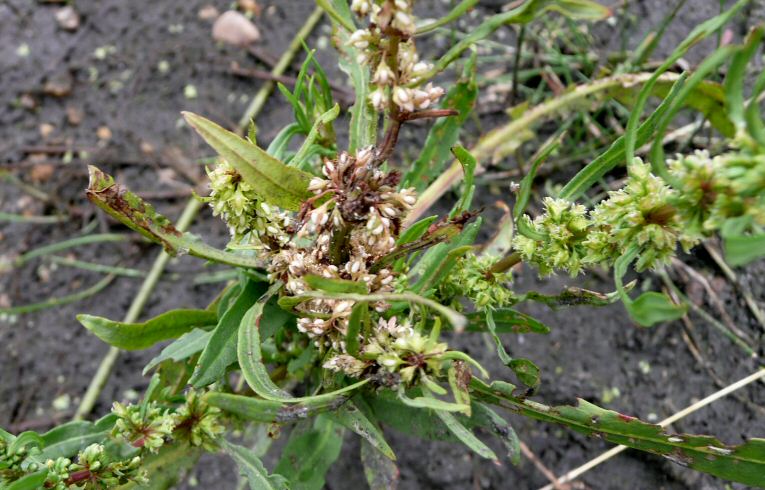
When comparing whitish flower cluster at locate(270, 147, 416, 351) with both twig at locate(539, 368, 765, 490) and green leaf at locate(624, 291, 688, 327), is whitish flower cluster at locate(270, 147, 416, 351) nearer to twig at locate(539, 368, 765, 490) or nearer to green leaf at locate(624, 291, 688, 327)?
green leaf at locate(624, 291, 688, 327)

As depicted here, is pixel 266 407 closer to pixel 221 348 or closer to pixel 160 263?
pixel 221 348

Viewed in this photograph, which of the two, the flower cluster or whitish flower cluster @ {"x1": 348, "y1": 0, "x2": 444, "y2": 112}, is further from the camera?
whitish flower cluster @ {"x1": 348, "y1": 0, "x2": 444, "y2": 112}

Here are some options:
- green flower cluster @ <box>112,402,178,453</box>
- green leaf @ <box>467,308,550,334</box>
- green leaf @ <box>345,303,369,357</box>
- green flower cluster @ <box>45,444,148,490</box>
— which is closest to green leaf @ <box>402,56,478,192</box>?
green leaf @ <box>467,308,550,334</box>

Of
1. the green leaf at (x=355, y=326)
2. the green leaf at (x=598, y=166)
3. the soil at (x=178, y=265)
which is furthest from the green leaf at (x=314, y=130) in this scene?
the soil at (x=178, y=265)

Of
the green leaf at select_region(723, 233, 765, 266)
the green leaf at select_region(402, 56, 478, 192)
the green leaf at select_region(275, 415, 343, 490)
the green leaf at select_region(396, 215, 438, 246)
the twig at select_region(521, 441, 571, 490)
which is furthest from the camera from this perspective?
the twig at select_region(521, 441, 571, 490)

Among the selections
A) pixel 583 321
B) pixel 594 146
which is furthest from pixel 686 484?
pixel 594 146

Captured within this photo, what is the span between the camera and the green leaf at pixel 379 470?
1476mm

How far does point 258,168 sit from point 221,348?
389 mm

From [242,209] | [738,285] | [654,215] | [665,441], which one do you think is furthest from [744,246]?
[738,285]

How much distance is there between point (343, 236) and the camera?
1105mm

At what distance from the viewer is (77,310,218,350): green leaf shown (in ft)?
4.01

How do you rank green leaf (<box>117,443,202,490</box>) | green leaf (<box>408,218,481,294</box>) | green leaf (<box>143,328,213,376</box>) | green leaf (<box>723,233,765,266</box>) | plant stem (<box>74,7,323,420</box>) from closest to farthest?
1. green leaf (<box>723,233,765,266</box>)
2. green leaf (<box>408,218,481,294</box>)
3. green leaf (<box>143,328,213,376</box>)
4. green leaf (<box>117,443,202,490</box>)
5. plant stem (<box>74,7,323,420</box>)

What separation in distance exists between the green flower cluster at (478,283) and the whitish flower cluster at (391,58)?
0.38m

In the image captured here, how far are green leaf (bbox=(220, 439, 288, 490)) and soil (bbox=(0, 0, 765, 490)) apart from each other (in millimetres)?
720
